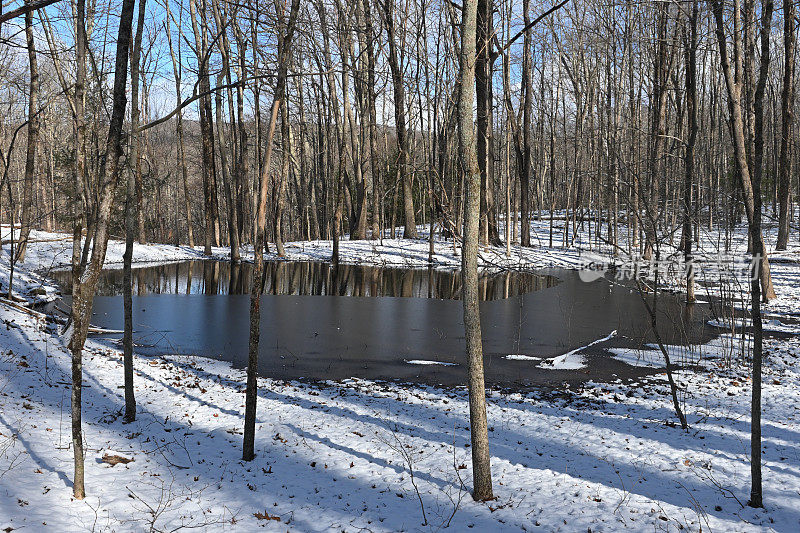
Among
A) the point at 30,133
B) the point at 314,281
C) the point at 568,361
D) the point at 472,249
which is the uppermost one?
the point at 30,133

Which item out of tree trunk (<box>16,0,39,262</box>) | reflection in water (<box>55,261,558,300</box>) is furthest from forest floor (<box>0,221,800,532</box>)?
reflection in water (<box>55,261,558,300</box>)

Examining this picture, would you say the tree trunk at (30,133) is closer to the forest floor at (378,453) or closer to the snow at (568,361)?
the forest floor at (378,453)

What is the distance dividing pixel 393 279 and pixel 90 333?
11782 mm

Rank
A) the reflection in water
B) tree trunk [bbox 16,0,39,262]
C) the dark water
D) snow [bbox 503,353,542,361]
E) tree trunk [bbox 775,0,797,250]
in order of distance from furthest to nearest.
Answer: the reflection in water → tree trunk [bbox 775,0,797,250] → tree trunk [bbox 16,0,39,262] → snow [bbox 503,353,542,361] → the dark water

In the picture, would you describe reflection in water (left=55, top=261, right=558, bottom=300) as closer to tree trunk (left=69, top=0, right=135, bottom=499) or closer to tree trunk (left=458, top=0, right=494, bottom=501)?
tree trunk (left=458, top=0, right=494, bottom=501)

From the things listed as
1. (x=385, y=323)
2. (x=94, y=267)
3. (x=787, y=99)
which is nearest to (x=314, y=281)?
(x=385, y=323)

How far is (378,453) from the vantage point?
6.36m

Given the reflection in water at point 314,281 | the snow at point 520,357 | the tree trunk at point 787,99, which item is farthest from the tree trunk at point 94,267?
the tree trunk at point 787,99

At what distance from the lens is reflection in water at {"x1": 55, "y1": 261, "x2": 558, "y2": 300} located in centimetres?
1886

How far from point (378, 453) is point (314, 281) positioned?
1517 cm

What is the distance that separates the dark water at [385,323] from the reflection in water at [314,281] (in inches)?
2.9

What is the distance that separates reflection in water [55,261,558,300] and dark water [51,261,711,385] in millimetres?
74

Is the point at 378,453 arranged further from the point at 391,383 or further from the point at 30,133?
the point at 30,133

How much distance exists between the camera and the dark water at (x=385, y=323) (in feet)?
34.4
